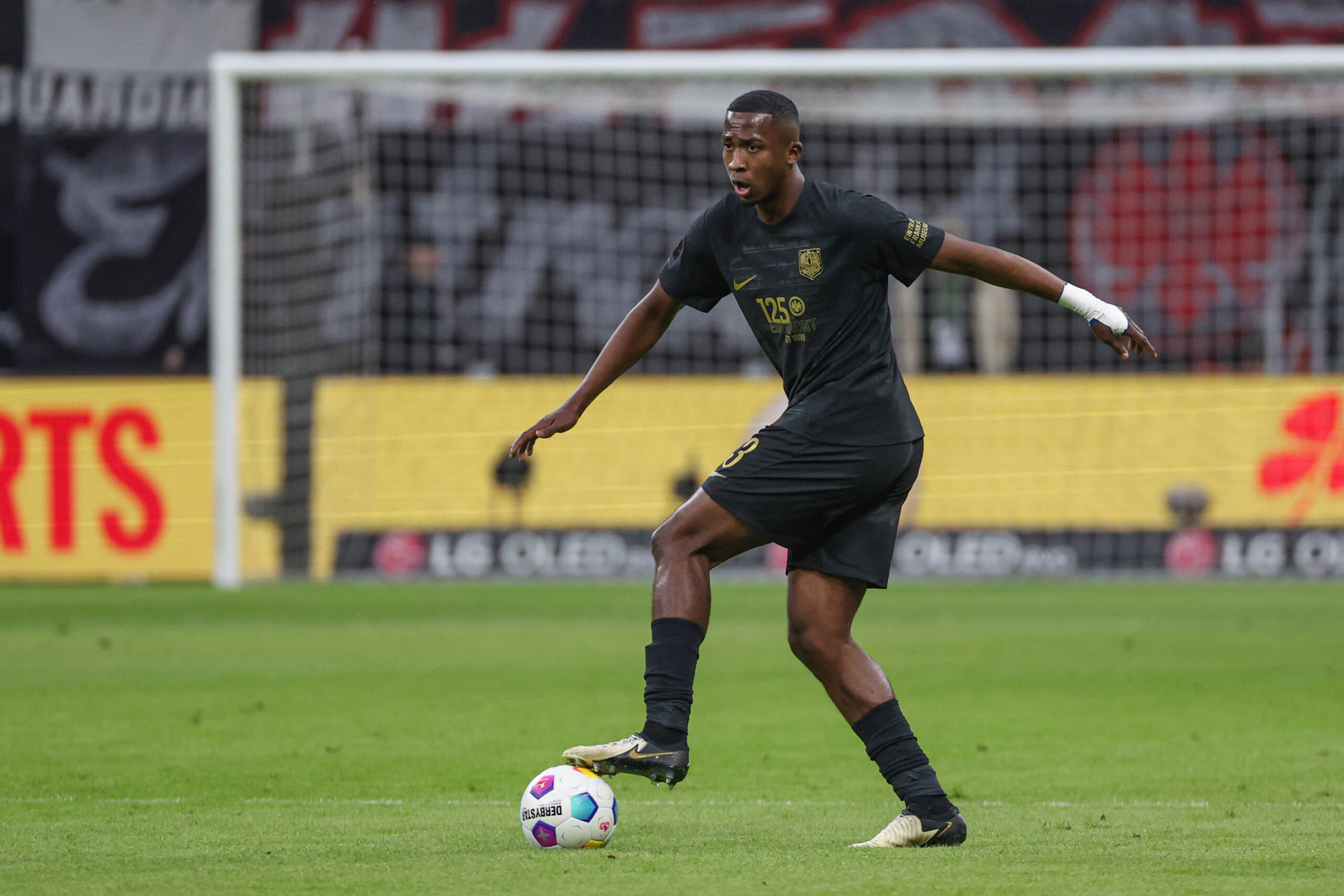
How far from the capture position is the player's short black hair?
505 centimetres

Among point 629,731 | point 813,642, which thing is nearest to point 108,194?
point 629,731

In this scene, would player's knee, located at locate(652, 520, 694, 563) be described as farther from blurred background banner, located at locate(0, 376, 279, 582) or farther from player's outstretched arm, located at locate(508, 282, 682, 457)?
blurred background banner, located at locate(0, 376, 279, 582)

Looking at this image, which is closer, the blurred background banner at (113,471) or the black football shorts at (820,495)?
the black football shorts at (820,495)

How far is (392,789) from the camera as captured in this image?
20.6 feet

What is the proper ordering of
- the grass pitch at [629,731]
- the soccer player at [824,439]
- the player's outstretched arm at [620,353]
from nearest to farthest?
the grass pitch at [629,731] < the soccer player at [824,439] < the player's outstretched arm at [620,353]

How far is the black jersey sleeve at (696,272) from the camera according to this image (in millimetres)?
5316

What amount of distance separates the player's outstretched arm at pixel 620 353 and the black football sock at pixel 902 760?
1226mm

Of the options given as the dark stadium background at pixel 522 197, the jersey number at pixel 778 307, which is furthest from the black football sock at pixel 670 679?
the dark stadium background at pixel 522 197

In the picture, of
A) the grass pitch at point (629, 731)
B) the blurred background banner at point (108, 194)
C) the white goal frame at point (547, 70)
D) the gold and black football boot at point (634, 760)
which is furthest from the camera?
the blurred background banner at point (108, 194)

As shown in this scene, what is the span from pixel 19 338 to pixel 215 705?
12.5 metres

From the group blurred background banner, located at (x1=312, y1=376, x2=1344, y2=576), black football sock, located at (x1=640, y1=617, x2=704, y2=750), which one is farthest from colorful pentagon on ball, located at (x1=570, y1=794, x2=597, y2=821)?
blurred background banner, located at (x1=312, y1=376, x2=1344, y2=576)

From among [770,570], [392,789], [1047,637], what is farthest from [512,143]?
[392,789]

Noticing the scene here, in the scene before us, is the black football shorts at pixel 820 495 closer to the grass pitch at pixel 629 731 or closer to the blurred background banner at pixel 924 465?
the grass pitch at pixel 629 731

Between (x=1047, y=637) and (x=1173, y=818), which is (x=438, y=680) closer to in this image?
(x=1047, y=637)
